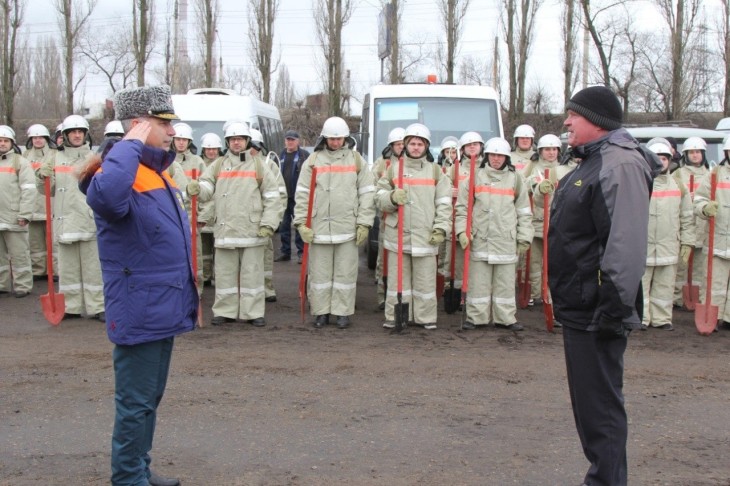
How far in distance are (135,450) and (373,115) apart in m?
8.70

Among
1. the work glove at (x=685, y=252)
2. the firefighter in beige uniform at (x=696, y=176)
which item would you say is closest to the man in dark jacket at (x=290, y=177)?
the firefighter in beige uniform at (x=696, y=176)

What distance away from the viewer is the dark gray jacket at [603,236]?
3.83 metres

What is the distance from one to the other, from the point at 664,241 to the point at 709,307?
84cm

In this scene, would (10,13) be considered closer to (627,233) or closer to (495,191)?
(495,191)

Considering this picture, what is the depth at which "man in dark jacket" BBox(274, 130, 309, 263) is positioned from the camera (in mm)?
13802

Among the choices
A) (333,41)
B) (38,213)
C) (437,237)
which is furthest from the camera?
(333,41)

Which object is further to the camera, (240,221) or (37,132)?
(37,132)

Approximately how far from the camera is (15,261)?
1062 cm

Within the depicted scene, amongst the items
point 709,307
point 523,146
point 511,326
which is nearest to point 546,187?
point 511,326

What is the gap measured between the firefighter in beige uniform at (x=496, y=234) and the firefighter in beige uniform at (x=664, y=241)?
1389 millimetres

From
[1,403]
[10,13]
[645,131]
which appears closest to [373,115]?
[645,131]

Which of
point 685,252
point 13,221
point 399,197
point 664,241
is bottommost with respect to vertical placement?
point 685,252

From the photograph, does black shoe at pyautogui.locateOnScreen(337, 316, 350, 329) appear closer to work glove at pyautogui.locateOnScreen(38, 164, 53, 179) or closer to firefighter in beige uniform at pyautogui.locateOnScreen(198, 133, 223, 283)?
firefighter in beige uniform at pyautogui.locateOnScreen(198, 133, 223, 283)

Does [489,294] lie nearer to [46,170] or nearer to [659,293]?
[659,293]
